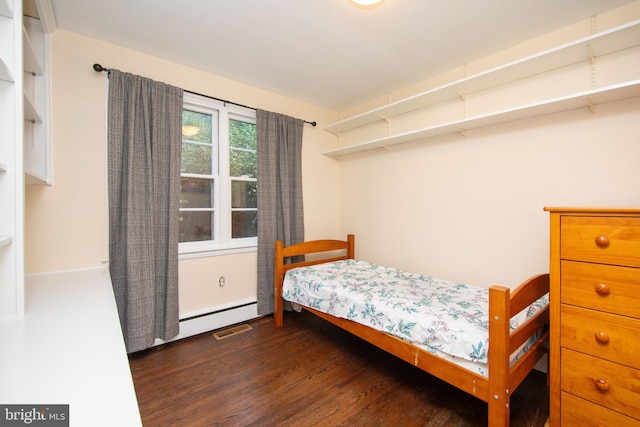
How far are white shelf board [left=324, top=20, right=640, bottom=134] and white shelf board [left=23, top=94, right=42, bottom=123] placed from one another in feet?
8.43

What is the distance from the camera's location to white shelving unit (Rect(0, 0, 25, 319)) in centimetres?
112

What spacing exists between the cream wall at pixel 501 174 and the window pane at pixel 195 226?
5.84ft

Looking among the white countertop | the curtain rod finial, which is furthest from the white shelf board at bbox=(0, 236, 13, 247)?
the curtain rod finial

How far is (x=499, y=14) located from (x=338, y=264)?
7.91 ft

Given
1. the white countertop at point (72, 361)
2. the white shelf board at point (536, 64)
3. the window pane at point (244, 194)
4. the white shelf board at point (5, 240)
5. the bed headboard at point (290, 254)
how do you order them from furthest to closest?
1. the window pane at point (244, 194)
2. the bed headboard at point (290, 254)
3. the white shelf board at point (536, 64)
4. the white shelf board at point (5, 240)
5. the white countertop at point (72, 361)

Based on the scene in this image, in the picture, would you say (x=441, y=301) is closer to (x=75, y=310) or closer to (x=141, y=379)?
(x=75, y=310)

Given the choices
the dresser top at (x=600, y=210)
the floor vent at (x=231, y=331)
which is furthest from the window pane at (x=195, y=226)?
the dresser top at (x=600, y=210)

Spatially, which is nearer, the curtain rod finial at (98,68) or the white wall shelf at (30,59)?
the white wall shelf at (30,59)

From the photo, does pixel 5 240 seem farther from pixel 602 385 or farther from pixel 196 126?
pixel 602 385

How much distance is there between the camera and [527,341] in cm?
156

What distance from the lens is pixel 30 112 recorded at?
64.6 inches

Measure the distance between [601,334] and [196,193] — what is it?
9.71 feet

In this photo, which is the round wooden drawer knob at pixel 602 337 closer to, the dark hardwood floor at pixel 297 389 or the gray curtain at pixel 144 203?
the dark hardwood floor at pixel 297 389

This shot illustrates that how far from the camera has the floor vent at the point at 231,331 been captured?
261 centimetres
